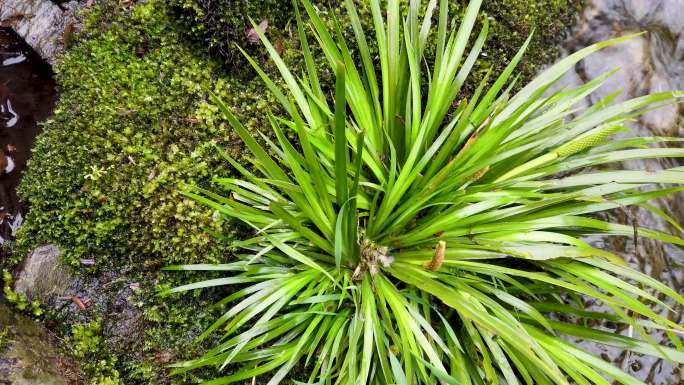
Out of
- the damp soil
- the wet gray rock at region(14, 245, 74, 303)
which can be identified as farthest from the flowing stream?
the wet gray rock at region(14, 245, 74, 303)

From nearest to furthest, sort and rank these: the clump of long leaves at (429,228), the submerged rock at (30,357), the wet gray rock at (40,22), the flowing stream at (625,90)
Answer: the clump of long leaves at (429,228) → the submerged rock at (30,357) → the flowing stream at (625,90) → the wet gray rock at (40,22)

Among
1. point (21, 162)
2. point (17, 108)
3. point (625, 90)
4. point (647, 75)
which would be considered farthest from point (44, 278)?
point (647, 75)

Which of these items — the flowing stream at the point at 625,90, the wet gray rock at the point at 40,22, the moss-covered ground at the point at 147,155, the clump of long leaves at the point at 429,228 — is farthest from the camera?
the wet gray rock at the point at 40,22

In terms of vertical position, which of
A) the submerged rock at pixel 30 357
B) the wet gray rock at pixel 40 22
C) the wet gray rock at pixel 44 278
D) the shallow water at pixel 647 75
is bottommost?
the shallow water at pixel 647 75

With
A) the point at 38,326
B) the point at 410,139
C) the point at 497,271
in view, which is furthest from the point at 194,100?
the point at 497,271

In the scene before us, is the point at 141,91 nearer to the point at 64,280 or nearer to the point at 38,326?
the point at 64,280

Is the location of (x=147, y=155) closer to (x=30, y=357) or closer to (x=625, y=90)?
(x=30, y=357)

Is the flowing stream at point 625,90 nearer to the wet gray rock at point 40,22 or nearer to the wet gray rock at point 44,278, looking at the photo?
the wet gray rock at point 40,22

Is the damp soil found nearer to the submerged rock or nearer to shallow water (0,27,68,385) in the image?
shallow water (0,27,68,385)

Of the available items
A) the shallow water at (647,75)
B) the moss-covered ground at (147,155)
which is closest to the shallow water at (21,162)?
the moss-covered ground at (147,155)
